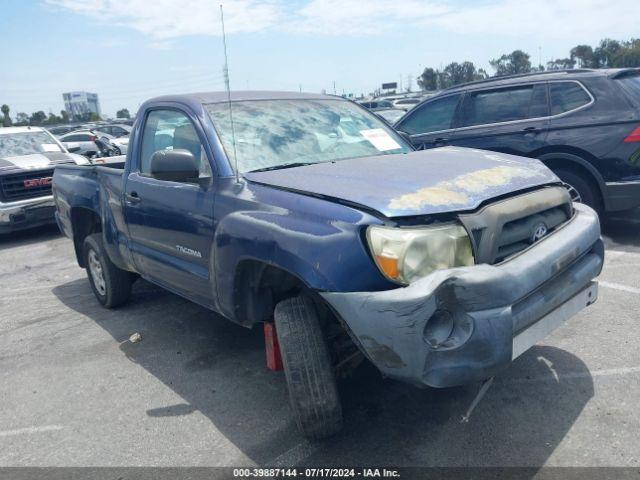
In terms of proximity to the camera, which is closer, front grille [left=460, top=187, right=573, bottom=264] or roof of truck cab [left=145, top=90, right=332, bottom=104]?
front grille [left=460, top=187, right=573, bottom=264]

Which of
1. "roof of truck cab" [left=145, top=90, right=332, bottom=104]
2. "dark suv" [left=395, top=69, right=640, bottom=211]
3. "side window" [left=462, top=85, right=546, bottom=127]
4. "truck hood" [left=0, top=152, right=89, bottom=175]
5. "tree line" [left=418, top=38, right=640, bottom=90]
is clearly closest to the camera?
"roof of truck cab" [left=145, top=90, right=332, bottom=104]

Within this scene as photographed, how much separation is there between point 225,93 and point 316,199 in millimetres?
1713

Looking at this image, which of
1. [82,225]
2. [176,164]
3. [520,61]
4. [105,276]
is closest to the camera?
[176,164]

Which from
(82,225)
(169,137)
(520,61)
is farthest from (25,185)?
(520,61)

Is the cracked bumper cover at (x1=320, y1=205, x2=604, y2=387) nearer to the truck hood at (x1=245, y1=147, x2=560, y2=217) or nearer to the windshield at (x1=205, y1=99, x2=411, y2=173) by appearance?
the truck hood at (x1=245, y1=147, x2=560, y2=217)

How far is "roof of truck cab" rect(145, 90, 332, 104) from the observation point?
389cm

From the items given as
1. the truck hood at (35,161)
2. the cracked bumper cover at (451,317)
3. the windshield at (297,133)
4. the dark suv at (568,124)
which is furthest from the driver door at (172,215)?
the truck hood at (35,161)

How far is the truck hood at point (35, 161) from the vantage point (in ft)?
28.7

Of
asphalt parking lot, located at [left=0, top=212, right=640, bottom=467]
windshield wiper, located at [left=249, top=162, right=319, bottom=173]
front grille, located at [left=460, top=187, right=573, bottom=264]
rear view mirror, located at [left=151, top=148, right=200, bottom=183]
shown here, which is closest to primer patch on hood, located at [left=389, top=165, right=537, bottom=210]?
front grille, located at [left=460, top=187, right=573, bottom=264]

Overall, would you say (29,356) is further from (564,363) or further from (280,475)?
(564,363)

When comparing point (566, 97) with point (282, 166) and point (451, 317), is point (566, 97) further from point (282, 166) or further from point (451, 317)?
point (451, 317)

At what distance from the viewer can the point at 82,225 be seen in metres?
5.62

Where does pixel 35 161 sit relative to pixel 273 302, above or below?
above

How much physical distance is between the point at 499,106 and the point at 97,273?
15.9 ft
